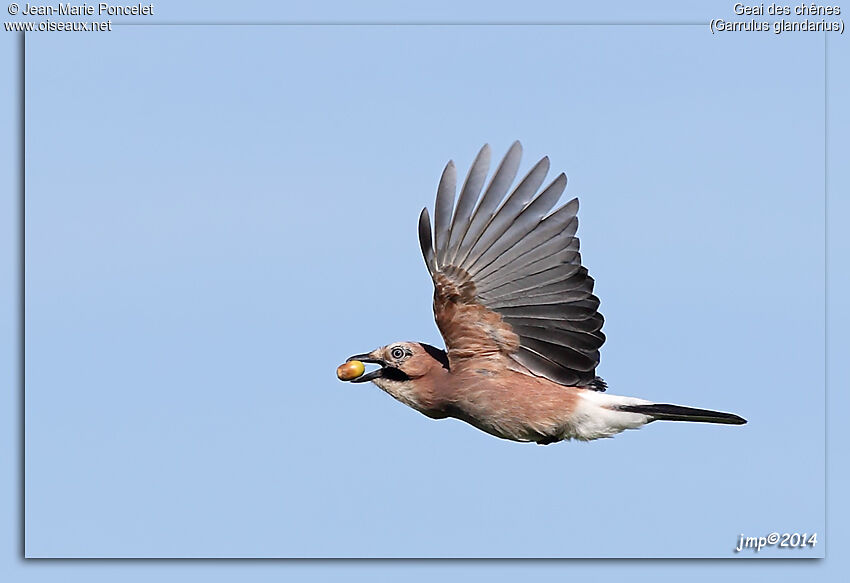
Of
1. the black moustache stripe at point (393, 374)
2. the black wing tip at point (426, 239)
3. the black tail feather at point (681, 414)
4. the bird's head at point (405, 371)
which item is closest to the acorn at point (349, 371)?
the bird's head at point (405, 371)

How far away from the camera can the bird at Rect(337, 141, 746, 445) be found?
9195 mm

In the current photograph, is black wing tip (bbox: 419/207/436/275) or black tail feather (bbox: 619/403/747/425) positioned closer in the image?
black wing tip (bbox: 419/207/436/275)

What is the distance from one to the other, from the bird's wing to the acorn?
0.74 m

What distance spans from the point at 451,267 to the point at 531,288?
1.90ft

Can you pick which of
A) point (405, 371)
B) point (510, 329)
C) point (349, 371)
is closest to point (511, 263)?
point (510, 329)

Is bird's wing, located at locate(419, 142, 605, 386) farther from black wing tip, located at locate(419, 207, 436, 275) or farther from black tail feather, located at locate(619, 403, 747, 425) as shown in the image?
black tail feather, located at locate(619, 403, 747, 425)

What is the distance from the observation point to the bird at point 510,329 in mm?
9195

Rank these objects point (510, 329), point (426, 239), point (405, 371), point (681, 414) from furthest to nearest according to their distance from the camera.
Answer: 1. point (405, 371)
2. point (510, 329)
3. point (681, 414)
4. point (426, 239)

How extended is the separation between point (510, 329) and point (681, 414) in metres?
1.32

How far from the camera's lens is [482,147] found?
911 centimetres

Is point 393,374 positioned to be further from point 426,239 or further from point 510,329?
point 426,239

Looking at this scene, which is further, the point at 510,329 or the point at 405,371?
the point at 405,371

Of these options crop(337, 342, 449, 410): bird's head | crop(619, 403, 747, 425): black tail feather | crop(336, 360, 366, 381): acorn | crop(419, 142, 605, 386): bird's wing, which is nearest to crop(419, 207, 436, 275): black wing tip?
crop(419, 142, 605, 386): bird's wing

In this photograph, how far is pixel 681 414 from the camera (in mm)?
9352
